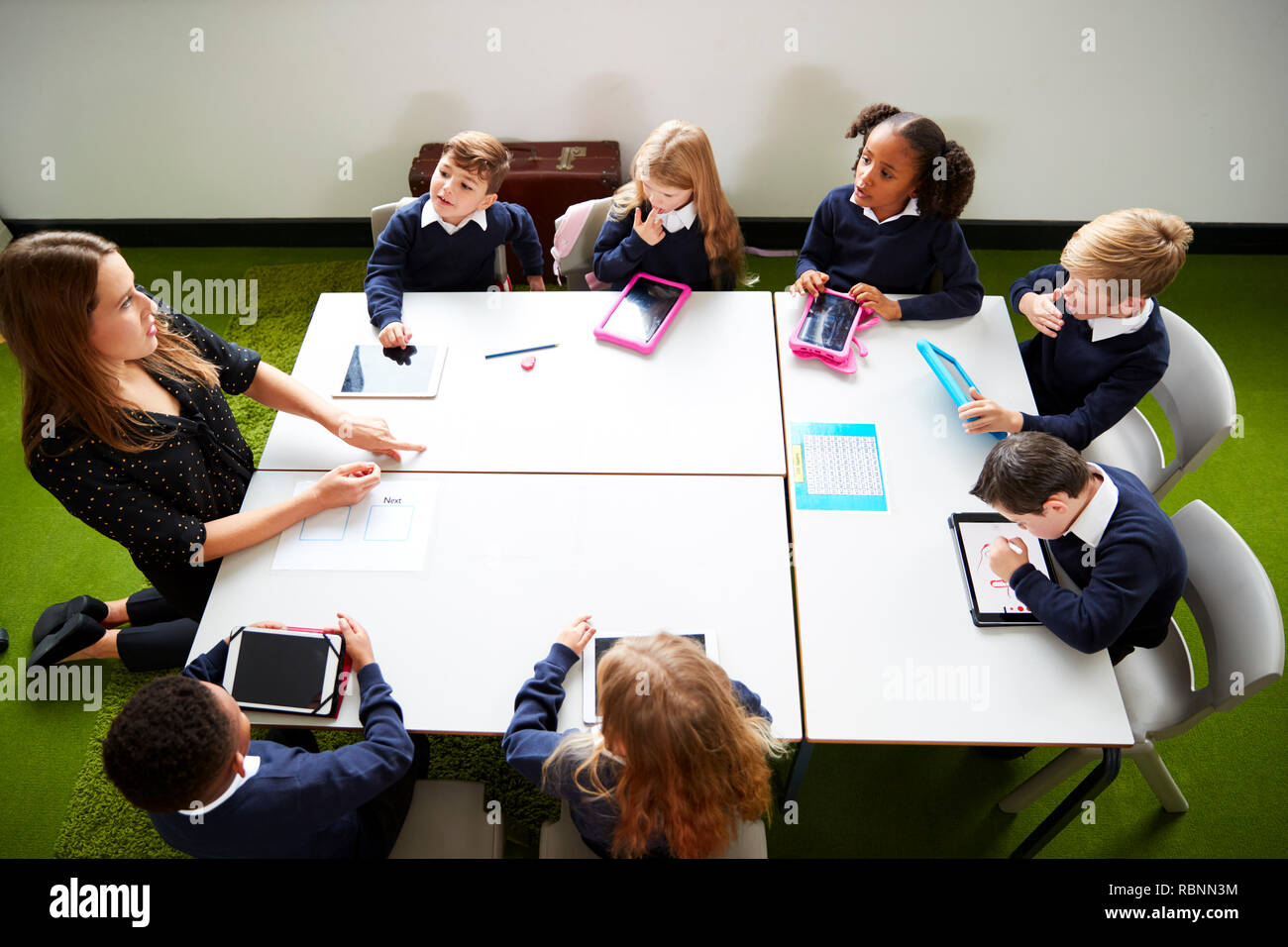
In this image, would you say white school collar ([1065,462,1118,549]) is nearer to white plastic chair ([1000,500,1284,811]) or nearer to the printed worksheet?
white plastic chair ([1000,500,1284,811])

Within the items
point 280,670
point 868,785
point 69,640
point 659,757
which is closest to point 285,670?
point 280,670

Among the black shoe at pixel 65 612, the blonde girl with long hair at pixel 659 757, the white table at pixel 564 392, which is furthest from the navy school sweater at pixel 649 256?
the black shoe at pixel 65 612

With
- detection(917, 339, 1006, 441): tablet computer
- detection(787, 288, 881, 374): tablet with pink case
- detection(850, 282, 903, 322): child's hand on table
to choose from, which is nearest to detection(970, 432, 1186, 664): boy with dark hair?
detection(917, 339, 1006, 441): tablet computer

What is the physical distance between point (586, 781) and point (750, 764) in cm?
30

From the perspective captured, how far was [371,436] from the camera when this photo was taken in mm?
1967

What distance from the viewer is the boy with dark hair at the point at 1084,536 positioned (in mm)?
1609

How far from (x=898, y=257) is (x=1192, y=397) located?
855mm

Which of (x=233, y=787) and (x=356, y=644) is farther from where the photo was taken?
(x=356, y=644)

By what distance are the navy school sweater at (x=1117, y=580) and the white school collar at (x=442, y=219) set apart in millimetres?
1748

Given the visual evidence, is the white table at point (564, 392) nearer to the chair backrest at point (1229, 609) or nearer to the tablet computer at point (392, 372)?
the tablet computer at point (392, 372)

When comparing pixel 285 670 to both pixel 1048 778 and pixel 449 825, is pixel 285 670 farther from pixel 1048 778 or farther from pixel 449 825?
pixel 1048 778

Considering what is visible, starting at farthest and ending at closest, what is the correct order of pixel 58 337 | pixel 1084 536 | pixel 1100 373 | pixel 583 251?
pixel 583 251 → pixel 1100 373 → pixel 1084 536 → pixel 58 337

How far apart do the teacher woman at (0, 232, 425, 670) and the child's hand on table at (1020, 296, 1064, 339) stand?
5.46 feet
